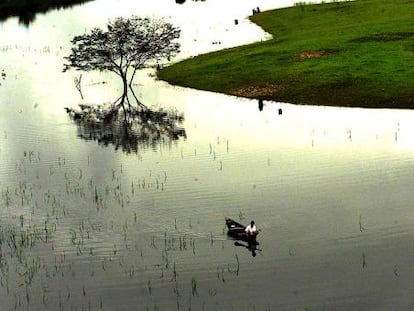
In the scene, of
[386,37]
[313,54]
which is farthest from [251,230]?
[386,37]

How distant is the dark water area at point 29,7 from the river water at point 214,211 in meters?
91.0

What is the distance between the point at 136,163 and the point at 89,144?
7510mm

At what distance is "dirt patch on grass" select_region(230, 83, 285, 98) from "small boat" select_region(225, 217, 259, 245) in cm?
3539

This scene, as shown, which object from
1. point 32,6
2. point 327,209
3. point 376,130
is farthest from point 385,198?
point 32,6

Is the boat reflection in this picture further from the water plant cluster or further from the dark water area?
the dark water area

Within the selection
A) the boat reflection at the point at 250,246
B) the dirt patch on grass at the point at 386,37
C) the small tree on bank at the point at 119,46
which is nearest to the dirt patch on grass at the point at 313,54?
the dirt patch on grass at the point at 386,37

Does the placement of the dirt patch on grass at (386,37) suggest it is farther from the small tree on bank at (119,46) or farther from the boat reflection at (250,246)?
the boat reflection at (250,246)

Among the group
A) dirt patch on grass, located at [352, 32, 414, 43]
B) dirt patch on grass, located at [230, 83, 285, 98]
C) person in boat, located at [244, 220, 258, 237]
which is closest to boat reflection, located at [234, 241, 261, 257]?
person in boat, located at [244, 220, 258, 237]

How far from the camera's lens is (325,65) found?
7200 cm

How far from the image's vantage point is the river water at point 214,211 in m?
28.1

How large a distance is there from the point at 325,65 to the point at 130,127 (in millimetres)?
23881

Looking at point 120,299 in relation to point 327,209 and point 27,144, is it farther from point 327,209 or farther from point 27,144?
point 27,144

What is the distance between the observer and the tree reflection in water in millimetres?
52875

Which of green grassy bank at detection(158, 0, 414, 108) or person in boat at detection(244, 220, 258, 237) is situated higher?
green grassy bank at detection(158, 0, 414, 108)
